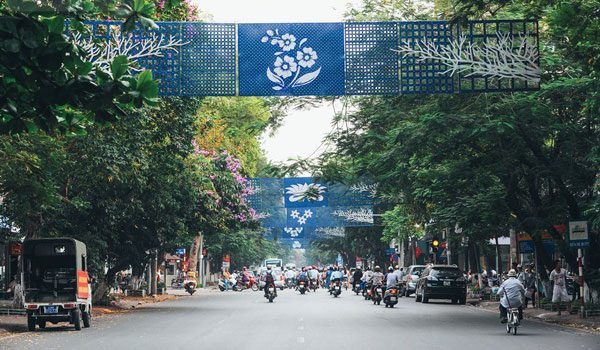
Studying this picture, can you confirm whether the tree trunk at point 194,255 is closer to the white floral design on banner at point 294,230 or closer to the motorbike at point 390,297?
the white floral design on banner at point 294,230

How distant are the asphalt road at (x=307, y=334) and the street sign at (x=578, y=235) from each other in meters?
2.54

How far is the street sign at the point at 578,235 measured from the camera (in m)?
26.7

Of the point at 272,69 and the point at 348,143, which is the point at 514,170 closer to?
the point at 348,143

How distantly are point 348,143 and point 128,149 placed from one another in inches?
248

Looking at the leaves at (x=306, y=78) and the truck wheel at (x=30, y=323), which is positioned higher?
the leaves at (x=306, y=78)

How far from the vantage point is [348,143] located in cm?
2734

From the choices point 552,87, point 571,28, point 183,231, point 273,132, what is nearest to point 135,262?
point 183,231

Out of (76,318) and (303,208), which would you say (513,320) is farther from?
(303,208)

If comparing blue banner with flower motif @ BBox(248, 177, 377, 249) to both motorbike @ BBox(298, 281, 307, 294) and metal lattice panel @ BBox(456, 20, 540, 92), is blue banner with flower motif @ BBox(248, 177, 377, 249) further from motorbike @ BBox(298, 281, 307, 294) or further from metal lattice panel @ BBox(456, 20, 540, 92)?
metal lattice panel @ BBox(456, 20, 540, 92)

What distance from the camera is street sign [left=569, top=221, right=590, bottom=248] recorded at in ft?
87.7

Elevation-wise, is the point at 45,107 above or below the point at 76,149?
below

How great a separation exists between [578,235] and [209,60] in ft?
40.1

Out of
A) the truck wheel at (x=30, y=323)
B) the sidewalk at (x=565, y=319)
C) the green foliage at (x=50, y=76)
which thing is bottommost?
the sidewalk at (x=565, y=319)

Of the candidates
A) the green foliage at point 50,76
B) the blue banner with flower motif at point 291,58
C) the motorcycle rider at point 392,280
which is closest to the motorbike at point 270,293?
the motorcycle rider at point 392,280
